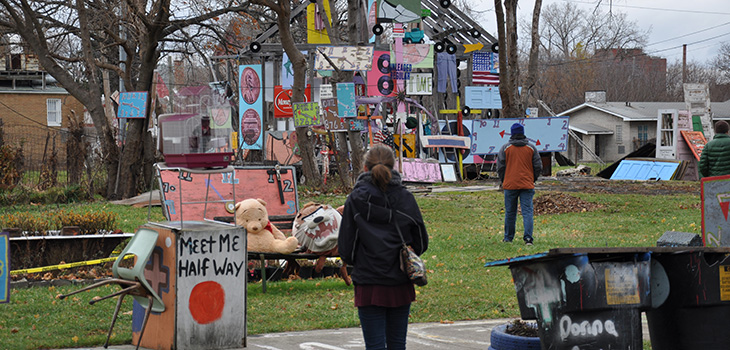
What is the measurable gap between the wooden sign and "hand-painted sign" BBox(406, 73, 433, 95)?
9082 mm

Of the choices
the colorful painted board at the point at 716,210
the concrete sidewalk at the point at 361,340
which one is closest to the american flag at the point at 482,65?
the colorful painted board at the point at 716,210

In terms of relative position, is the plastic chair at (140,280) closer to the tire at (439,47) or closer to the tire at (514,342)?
the tire at (514,342)

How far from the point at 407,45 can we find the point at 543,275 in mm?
24053

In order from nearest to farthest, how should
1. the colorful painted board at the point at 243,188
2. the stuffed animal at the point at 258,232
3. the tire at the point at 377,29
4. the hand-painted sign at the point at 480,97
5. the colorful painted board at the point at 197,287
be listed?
the colorful painted board at the point at 197,287 → the stuffed animal at the point at 258,232 → the colorful painted board at the point at 243,188 → the tire at the point at 377,29 → the hand-painted sign at the point at 480,97

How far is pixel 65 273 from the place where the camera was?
11.3 meters

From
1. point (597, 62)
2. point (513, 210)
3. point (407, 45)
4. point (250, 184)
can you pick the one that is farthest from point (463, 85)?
point (597, 62)

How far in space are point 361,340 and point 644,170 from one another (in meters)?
23.4

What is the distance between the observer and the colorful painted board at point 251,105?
31969mm

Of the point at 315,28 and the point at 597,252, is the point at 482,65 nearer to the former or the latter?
the point at 315,28

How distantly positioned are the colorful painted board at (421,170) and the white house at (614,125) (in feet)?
111

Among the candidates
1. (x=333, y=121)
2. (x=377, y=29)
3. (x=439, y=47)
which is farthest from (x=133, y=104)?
(x=439, y=47)

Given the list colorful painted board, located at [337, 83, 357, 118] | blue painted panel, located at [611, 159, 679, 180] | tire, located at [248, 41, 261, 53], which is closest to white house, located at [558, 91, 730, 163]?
blue painted panel, located at [611, 159, 679, 180]

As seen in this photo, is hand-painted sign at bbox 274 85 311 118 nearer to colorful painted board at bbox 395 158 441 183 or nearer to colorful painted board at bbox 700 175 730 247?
colorful painted board at bbox 395 158 441 183

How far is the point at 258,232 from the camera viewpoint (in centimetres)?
1030
